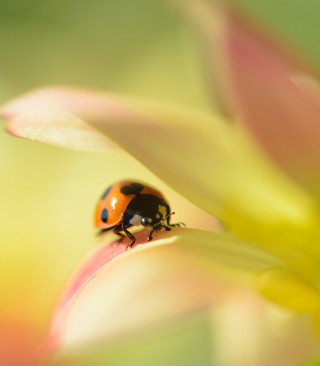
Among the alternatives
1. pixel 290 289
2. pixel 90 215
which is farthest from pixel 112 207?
pixel 90 215

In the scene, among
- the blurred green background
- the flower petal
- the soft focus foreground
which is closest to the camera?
the flower petal

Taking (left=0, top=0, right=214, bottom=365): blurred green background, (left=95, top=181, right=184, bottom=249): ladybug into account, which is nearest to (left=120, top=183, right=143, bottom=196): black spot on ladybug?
(left=95, top=181, right=184, bottom=249): ladybug

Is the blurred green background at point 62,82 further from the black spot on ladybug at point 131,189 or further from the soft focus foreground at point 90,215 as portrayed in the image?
the black spot on ladybug at point 131,189

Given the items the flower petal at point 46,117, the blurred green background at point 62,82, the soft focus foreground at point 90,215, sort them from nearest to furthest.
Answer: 1. the flower petal at point 46,117
2. the soft focus foreground at point 90,215
3. the blurred green background at point 62,82


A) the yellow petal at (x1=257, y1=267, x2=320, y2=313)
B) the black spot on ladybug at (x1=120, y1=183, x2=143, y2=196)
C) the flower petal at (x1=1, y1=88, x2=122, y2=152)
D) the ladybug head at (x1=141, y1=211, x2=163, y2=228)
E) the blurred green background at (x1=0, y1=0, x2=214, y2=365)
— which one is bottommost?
the yellow petal at (x1=257, y1=267, x2=320, y2=313)

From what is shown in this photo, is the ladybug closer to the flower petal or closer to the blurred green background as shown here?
the flower petal

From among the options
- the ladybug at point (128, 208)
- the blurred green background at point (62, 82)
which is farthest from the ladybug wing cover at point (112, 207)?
the blurred green background at point (62, 82)
